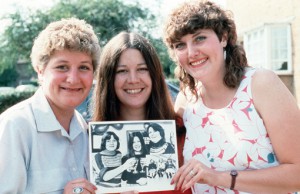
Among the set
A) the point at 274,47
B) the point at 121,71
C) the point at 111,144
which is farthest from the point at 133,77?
the point at 274,47

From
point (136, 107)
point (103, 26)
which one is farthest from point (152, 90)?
point (103, 26)

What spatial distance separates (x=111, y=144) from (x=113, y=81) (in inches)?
26.4

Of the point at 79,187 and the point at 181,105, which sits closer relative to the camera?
the point at 79,187

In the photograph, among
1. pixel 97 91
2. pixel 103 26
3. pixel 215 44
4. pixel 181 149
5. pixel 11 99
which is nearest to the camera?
pixel 215 44

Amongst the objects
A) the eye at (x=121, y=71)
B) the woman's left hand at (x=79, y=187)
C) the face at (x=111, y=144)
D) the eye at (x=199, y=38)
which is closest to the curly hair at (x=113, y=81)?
the eye at (x=121, y=71)

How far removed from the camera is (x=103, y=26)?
23.7 metres

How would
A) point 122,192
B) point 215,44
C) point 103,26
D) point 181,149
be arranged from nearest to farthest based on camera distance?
point 122,192
point 215,44
point 181,149
point 103,26

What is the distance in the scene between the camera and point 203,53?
2.71 m

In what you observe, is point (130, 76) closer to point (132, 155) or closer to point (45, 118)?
point (132, 155)

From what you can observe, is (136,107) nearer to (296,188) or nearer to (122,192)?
(122,192)

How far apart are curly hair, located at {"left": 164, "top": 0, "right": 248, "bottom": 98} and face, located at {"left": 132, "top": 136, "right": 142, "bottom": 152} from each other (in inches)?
31.2

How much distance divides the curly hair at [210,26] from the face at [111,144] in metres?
0.87

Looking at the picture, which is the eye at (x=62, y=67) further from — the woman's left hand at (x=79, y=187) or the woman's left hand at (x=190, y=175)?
the woman's left hand at (x=190, y=175)

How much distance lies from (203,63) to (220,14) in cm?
38
